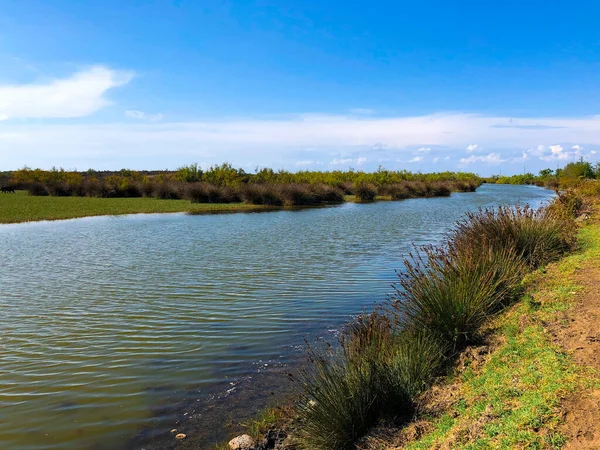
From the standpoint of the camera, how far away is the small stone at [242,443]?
4.61m

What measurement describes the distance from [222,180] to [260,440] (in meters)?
49.8

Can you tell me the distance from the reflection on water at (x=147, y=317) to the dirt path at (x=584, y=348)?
3856 millimetres

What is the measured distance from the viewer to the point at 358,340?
5270mm

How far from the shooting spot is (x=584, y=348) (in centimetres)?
496

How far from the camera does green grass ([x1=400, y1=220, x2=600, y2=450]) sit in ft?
12.1

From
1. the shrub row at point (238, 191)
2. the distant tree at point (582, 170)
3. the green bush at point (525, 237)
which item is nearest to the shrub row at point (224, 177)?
the shrub row at point (238, 191)

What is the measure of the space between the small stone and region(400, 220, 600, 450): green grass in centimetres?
166

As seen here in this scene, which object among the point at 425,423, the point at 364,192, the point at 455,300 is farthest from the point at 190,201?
the point at 425,423

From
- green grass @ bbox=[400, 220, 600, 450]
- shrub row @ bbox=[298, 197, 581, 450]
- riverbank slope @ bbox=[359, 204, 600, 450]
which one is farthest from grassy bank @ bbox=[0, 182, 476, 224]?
green grass @ bbox=[400, 220, 600, 450]

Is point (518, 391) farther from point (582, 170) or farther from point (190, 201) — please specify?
point (582, 170)

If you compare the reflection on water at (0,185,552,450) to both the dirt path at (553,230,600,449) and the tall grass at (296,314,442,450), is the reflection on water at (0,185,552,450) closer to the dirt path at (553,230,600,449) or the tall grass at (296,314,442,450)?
the tall grass at (296,314,442,450)

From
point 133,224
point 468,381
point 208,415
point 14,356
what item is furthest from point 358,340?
point 133,224

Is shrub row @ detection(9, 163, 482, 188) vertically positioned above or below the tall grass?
above

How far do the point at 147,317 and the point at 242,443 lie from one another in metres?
5.07
